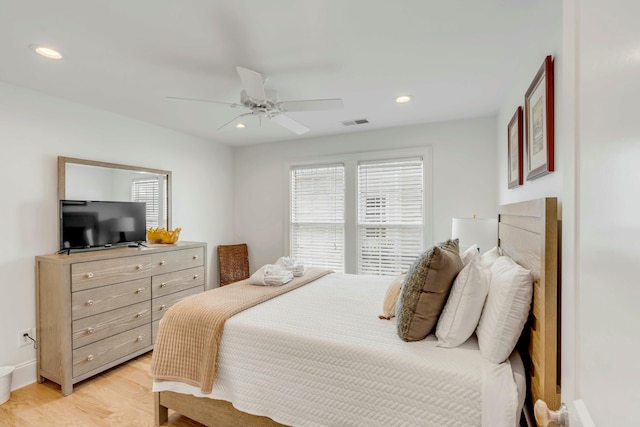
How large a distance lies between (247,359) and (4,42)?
8.20 ft

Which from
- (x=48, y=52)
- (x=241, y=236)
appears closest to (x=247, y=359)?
(x=48, y=52)

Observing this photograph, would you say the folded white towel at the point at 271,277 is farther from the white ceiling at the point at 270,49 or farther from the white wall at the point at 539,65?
the white wall at the point at 539,65

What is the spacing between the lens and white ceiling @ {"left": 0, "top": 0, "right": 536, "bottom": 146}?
169cm

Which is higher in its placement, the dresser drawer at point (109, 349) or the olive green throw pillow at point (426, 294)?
the olive green throw pillow at point (426, 294)

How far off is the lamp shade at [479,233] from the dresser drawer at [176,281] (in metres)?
2.93

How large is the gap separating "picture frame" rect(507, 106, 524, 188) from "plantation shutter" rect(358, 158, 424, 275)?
139cm

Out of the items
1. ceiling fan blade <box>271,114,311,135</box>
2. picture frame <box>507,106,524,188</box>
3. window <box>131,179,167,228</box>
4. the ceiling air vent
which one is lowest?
window <box>131,179,167,228</box>

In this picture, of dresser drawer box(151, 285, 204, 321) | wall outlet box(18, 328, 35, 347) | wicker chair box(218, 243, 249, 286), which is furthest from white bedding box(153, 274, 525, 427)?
wicker chair box(218, 243, 249, 286)

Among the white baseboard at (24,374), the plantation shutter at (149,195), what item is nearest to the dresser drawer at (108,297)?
the white baseboard at (24,374)

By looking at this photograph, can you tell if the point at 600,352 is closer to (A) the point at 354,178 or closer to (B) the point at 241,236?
(A) the point at 354,178

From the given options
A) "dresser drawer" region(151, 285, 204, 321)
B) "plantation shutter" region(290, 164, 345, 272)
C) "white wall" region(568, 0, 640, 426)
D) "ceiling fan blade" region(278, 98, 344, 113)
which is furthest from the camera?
"plantation shutter" region(290, 164, 345, 272)

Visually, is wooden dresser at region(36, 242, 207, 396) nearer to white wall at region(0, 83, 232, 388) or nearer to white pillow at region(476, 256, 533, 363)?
white wall at region(0, 83, 232, 388)

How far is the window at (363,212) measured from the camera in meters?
3.96

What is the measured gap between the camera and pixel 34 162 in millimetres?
2719
